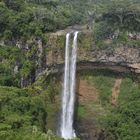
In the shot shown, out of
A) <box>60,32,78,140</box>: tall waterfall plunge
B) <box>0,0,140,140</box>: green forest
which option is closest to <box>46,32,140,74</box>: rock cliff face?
<box>0,0,140,140</box>: green forest

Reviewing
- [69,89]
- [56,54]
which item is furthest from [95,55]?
[69,89]

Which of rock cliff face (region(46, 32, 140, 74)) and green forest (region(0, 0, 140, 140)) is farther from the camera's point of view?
rock cliff face (region(46, 32, 140, 74))

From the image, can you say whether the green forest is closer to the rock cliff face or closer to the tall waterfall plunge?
the rock cliff face

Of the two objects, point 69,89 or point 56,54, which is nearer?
point 56,54

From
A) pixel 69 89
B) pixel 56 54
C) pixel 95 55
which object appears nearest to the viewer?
pixel 95 55

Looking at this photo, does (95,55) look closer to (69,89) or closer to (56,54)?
(56,54)

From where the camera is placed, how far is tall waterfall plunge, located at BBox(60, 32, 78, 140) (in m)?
27.3

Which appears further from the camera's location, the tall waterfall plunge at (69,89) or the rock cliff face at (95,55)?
the tall waterfall plunge at (69,89)

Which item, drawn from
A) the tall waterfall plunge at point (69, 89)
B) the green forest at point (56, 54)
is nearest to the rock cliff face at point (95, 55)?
the green forest at point (56, 54)

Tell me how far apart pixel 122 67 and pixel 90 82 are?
208 centimetres

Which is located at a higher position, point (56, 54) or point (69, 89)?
point (56, 54)

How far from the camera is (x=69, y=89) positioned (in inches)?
1088

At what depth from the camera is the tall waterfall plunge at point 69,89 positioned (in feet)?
89.6

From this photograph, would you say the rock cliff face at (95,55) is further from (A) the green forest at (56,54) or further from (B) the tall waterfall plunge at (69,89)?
(B) the tall waterfall plunge at (69,89)
